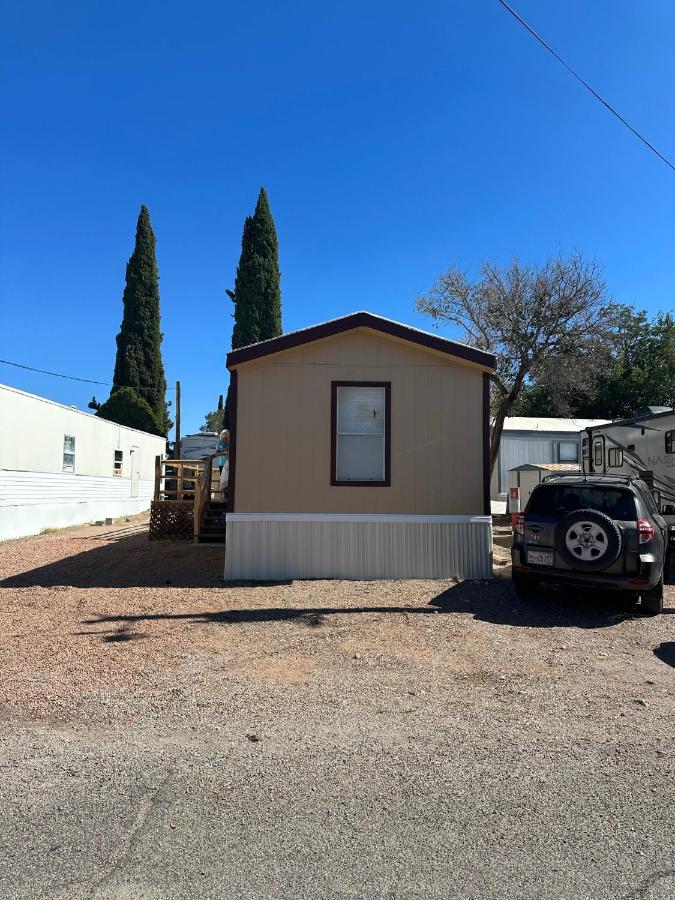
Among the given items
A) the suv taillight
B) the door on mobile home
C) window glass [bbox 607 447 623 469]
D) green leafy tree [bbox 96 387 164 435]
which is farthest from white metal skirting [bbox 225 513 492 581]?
green leafy tree [bbox 96 387 164 435]

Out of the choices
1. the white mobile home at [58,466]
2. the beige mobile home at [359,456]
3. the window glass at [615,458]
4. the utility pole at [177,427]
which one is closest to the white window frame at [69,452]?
the white mobile home at [58,466]

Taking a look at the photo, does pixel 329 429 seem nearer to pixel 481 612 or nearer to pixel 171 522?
pixel 481 612

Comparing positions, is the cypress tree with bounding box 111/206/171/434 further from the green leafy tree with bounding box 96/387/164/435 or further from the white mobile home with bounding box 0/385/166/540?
the white mobile home with bounding box 0/385/166/540

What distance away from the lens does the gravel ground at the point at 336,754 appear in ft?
8.20

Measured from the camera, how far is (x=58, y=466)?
1694 cm

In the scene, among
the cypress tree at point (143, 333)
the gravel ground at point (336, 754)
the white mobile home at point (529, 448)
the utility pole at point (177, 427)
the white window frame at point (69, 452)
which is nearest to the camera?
the gravel ground at point (336, 754)

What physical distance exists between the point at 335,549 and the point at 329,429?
1713 millimetres

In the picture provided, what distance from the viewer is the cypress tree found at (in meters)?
33.9

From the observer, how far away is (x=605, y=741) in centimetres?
373

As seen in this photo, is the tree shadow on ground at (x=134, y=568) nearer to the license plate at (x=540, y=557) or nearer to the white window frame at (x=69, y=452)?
the license plate at (x=540, y=557)

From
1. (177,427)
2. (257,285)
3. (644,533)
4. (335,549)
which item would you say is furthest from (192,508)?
(257,285)

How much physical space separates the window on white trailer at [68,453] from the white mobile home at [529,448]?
15.5 metres

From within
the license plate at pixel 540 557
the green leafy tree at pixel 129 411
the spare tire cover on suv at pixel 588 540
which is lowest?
the license plate at pixel 540 557

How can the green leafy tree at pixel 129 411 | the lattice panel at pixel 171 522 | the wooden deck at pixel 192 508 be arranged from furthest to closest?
1. the green leafy tree at pixel 129 411
2. the lattice panel at pixel 171 522
3. the wooden deck at pixel 192 508
